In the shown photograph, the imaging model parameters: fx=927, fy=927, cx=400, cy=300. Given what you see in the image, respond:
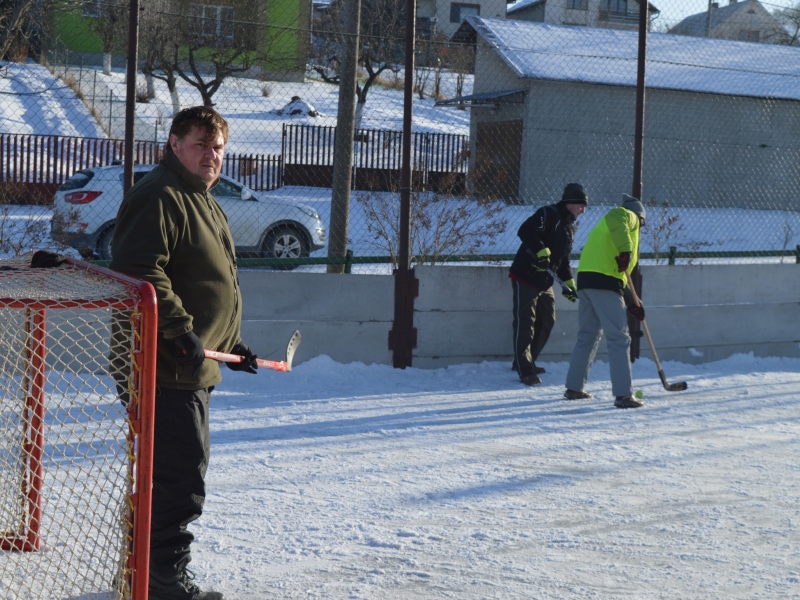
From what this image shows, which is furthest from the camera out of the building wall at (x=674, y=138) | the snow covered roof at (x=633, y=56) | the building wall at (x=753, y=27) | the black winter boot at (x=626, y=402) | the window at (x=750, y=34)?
the window at (x=750, y=34)

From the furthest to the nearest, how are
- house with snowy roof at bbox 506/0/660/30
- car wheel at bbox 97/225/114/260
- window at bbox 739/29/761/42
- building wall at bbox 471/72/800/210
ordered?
house with snowy roof at bbox 506/0/660/30 < window at bbox 739/29/761/42 < building wall at bbox 471/72/800/210 < car wheel at bbox 97/225/114/260

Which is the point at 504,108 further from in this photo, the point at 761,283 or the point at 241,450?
the point at 241,450

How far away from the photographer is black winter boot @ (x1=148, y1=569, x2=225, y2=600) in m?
3.33

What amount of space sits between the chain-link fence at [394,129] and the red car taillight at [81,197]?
0.15ft

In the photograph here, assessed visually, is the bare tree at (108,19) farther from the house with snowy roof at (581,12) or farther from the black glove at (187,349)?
the house with snowy roof at (581,12)

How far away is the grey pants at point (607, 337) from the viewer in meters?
7.12

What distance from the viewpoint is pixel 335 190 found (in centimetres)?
986

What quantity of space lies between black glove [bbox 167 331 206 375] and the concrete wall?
436 centimetres

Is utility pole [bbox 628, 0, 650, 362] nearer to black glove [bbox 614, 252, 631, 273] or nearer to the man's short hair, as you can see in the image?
black glove [bbox 614, 252, 631, 273]

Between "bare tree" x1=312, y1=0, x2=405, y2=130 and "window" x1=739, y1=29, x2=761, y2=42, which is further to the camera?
"window" x1=739, y1=29, x2=761, y2=42

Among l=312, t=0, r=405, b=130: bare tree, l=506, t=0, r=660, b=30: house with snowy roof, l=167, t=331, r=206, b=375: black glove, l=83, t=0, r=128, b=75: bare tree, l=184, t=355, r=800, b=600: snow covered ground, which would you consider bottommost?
l=184, t=355, r=800, b=600: snow covered ground

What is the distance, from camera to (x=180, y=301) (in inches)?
128

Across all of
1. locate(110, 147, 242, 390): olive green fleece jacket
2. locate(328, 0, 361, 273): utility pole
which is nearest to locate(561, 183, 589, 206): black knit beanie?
locate(328, 0, 361, 273): utility pole

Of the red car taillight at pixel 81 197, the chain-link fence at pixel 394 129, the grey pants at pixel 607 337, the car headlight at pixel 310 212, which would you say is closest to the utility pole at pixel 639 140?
the chain-link fence at pixel 394 129
